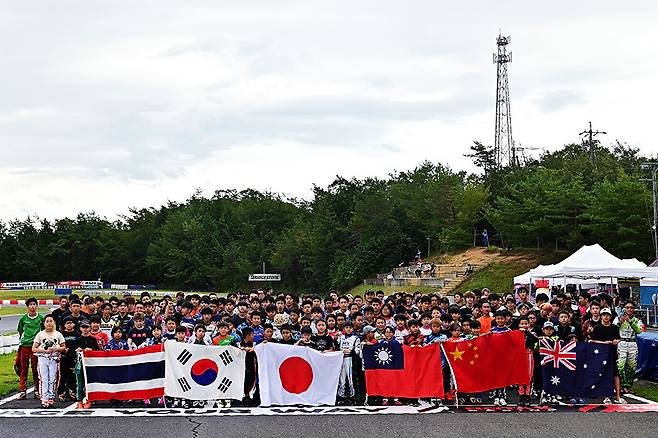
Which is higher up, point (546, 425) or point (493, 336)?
point (493, 336)

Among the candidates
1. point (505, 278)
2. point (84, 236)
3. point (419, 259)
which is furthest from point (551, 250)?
point (84, 236)

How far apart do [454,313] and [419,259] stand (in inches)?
2177

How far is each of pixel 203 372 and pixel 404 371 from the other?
9.92 ft

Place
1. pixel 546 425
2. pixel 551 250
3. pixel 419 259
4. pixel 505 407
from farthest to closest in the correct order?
pixel 419 259
pixel 551 250
pixel 505 407
pixel 546 425

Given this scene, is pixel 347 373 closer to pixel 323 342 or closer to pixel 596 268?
pixel 323 342

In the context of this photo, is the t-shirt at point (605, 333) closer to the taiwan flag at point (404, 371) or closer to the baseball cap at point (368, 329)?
the taiwan flag at point (404, 371)

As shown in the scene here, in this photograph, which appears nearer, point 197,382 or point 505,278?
point 197,382

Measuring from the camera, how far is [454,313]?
523 inches

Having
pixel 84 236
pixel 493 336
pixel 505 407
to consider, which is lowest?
pixel 505 407

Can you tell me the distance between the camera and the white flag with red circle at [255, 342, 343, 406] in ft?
38.4

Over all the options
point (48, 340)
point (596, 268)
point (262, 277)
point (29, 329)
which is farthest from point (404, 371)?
point (262, 277)

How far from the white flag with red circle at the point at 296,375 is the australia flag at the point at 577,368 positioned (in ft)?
10.6

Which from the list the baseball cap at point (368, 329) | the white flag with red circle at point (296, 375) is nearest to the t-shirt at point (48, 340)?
the white flag with red circle at point (296, 375)

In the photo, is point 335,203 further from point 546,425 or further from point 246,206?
point 546,425
